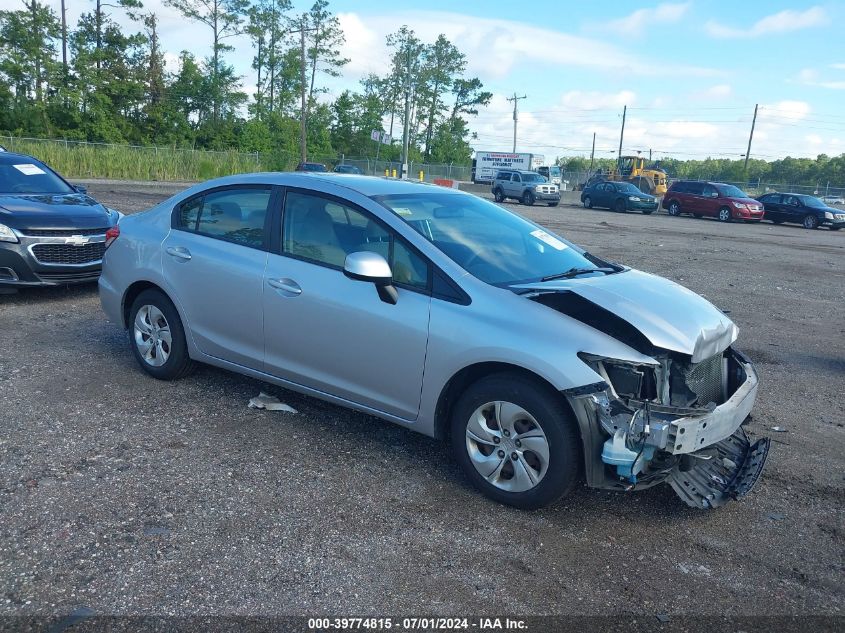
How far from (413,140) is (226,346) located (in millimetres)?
75547

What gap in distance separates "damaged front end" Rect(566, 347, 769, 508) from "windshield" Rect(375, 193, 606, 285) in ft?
3.06

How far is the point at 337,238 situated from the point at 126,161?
3973cm

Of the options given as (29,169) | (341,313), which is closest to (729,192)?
(29,169)

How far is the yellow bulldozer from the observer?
1865 inches

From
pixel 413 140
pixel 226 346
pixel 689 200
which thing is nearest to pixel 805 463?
pixel 226 346

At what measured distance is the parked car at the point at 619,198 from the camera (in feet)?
114

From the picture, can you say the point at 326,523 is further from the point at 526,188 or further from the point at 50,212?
the point at 526,188

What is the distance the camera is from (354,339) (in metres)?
4.25

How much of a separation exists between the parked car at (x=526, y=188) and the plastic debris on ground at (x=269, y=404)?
3431 centimetres

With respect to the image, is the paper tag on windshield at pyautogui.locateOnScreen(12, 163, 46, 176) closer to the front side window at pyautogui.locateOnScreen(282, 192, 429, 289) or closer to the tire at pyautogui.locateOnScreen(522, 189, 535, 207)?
the front side window at pyautogui.locateOnScreen(282, 192, 429, 289)

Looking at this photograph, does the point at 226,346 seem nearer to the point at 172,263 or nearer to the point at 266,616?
the point at 172,263

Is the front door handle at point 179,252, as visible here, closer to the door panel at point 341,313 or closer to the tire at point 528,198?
the door panel at point 341,313

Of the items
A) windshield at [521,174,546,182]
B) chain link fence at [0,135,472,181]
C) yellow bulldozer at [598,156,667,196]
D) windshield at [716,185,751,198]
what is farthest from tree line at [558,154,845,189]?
chain link fence at [0,135,472,181]

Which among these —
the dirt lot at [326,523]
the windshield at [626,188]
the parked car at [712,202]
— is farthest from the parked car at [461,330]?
the windshield at [626,188]
